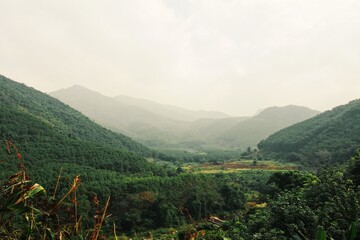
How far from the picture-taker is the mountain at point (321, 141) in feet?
315

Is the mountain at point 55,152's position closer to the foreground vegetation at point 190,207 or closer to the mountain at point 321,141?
the foreground vegetation at point 190,207

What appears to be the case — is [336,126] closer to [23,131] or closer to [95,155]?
[95,155]

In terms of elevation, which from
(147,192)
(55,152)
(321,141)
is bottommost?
(55,152)

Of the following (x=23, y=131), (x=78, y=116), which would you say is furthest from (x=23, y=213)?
(x=78, y=116)

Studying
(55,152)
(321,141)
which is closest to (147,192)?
(55,152)

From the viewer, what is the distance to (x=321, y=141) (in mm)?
117688

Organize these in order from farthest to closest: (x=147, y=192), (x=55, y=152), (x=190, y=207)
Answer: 1. (x=55, y=152)
2. (x=147, y=192)
3. (x=190, y=207)

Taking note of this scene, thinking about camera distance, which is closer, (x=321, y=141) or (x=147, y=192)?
(x=147, y=192)

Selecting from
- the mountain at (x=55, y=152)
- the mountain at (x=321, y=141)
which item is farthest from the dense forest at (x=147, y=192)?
the mountain at (x=321, y=141)

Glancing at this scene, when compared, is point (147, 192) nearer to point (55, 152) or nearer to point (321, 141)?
point (55, 152)

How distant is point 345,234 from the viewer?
3.37 m

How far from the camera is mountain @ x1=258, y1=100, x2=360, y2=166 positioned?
315 ft

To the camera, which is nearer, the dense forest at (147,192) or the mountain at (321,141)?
the dense forest at (147,192)

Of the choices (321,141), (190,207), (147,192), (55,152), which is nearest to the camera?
(190,207)
